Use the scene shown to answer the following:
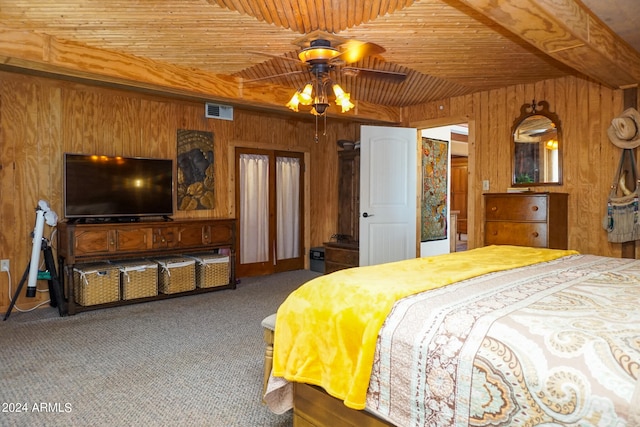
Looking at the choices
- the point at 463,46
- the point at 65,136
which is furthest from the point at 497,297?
the point at 65,136

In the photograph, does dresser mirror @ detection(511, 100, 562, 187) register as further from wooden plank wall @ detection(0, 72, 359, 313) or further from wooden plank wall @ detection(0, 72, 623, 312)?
wooden plank wall @ detection(0, 72, 359, 313)

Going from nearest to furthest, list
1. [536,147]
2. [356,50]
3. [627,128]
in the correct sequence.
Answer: [356,50], [627,128], [536,147]

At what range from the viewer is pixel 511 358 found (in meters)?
1.14

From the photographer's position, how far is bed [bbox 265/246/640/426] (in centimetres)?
105

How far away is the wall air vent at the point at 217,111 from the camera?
5602 millimetres

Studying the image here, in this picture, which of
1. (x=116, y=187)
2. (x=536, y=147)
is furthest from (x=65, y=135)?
(x=536, y=147)

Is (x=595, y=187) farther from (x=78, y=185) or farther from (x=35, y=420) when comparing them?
(x=78, y=185)

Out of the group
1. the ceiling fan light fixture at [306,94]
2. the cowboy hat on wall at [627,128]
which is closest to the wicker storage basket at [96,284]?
the ceiling fan light fixture at [306,94]

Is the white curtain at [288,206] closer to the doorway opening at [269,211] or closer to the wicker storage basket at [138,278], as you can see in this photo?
the doorway opening at [269,211]

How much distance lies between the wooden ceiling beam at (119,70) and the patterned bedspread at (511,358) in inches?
129

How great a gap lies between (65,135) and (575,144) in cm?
532

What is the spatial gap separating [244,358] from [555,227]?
9.91 ft

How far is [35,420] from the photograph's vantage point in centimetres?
216

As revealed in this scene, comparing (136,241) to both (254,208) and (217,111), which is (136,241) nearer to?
(254,208)
